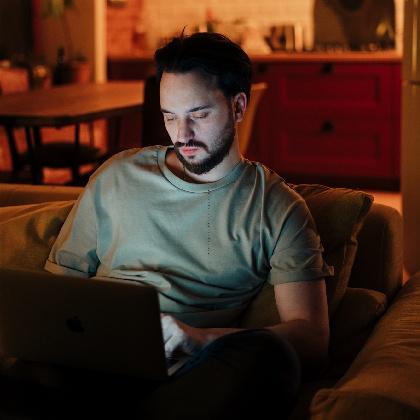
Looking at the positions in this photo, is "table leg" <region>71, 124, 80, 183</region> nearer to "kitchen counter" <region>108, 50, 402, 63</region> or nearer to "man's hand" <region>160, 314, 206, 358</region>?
"kitchen counter" <region>108, 50, 402, 63</region>

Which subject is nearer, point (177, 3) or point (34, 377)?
point (34, 377)

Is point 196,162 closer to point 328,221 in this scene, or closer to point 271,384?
point 328,221

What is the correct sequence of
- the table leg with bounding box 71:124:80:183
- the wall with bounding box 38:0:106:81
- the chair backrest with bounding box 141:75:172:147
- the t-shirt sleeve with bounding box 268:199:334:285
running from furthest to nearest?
the wall with bounding box 38:0:106:81 → the table leg with bounding box 71:124:80:183 → the chair backrest with bounding box 141:75:172:147 → the t-shirt sleeve with bounding box 268:199:334:285

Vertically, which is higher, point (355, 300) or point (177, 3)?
point (177, 3)

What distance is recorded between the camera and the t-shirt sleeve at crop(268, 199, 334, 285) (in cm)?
176

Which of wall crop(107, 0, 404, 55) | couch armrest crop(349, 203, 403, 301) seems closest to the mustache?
couch armrest crop(349, 203, 403, 301)

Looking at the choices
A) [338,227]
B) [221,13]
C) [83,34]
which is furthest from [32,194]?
[221,13]

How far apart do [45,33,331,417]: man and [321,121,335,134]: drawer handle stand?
4.52 meters

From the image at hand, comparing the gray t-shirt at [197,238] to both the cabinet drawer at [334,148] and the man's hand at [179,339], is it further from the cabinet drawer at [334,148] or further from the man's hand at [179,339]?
the cabinet drawer at [334,148]

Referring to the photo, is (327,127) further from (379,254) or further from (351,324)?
(351,324)

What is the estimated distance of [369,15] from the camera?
685 cm

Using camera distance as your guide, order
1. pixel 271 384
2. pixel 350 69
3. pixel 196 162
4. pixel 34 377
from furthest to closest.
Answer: pixel 350 69 → pixel 196 162 → pixel 34 377 → pixel 271 384

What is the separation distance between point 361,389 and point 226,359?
212 mm

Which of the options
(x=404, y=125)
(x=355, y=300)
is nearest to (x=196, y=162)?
(x=355, y=300)
